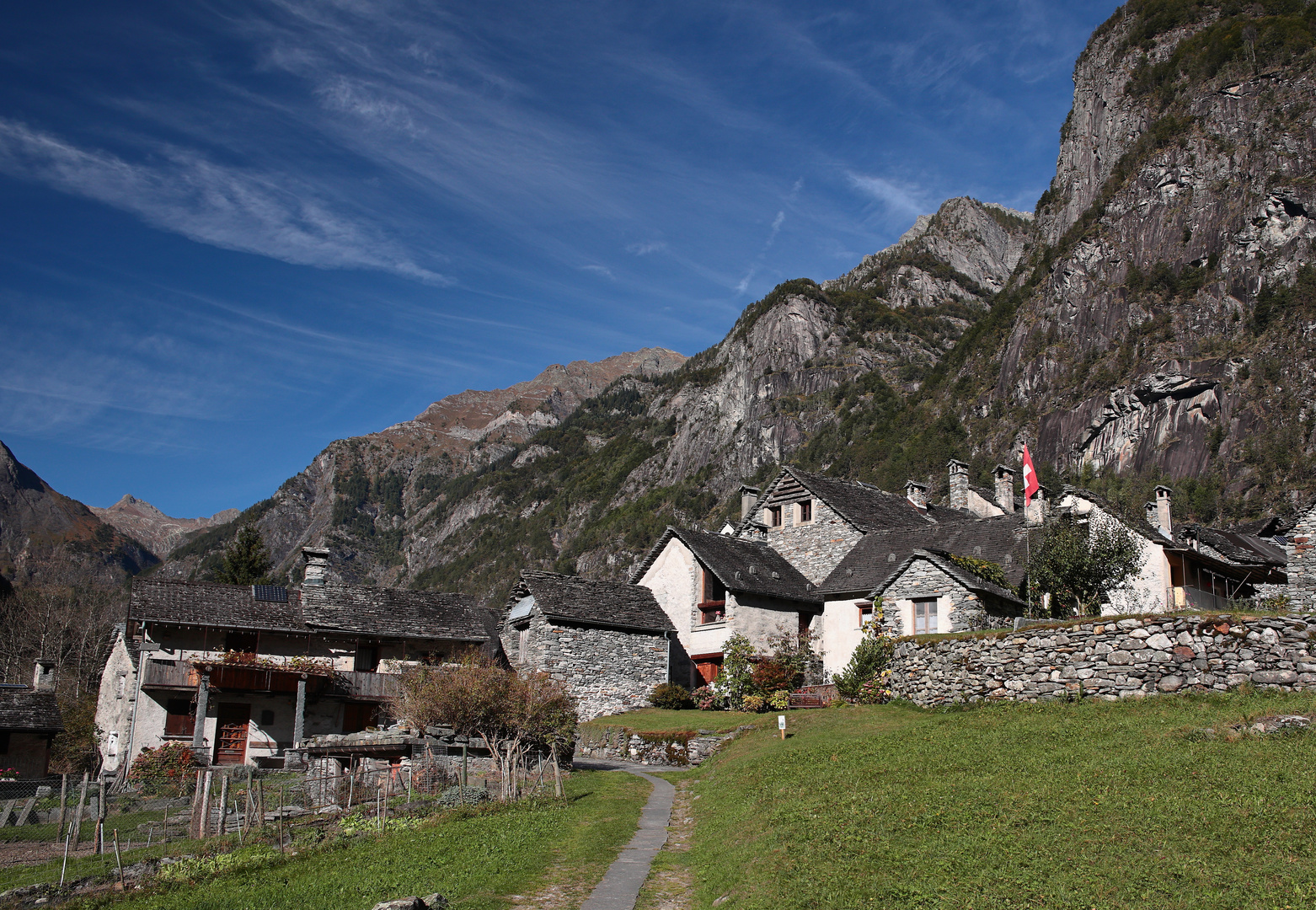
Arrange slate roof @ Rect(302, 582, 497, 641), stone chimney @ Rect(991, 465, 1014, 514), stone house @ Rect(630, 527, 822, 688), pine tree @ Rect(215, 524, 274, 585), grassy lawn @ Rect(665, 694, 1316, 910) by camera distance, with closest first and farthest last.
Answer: grassy lawn @ Rect(665, 694, 1316, 910) < stone house @ Rect(630, 527, 822, 688) < slate roof @ Rect(302, 582, 497, 641) < stone chimney @ Rect(991, 465, 1014, 514) < pine tree @ Rect(215, 524, 274, 585)

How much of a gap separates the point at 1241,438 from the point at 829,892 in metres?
113

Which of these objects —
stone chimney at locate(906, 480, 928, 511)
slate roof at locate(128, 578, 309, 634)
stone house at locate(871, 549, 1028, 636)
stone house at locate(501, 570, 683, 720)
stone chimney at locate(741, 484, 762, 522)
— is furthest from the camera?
stone chimney at locate(906, 480, 928, 511)

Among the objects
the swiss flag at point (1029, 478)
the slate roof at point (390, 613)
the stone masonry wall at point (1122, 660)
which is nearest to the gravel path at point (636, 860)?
the stone masonry wall at point (1122, 660)

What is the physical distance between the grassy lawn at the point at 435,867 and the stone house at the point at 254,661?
19248mm

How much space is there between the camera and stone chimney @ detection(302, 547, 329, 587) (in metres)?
41.4

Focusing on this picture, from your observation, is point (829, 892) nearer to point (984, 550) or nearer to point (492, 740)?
point (492, 740)

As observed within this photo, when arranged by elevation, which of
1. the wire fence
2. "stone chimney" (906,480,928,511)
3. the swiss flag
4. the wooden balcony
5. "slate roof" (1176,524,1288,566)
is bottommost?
the wire fence

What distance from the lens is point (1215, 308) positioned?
118 metres

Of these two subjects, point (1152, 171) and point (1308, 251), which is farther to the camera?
point (1152, 171)

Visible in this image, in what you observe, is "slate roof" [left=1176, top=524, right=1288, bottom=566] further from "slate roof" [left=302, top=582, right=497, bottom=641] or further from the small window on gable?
"slate roof" [left=302, top=582, right=497, bottom=641]

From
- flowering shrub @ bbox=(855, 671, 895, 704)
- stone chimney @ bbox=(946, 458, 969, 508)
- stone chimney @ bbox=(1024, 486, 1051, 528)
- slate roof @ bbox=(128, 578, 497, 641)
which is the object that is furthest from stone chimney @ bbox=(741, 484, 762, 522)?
flowering shrub @ bbox=(855, 671, 895, 704)

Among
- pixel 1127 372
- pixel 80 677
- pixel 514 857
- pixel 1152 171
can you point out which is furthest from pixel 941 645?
pixel 1152 171

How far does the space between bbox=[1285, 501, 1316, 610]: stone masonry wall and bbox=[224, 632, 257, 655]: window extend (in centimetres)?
3952

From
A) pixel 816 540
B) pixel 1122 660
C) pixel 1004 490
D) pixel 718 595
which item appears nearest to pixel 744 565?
pixel 718 595
